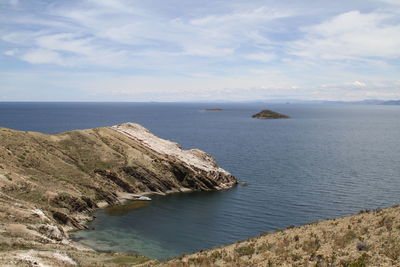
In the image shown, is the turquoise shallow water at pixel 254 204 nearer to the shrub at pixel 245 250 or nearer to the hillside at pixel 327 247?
the shrub at pixel 245 250

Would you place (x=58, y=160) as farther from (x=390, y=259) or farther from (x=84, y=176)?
(x=390, y=259)

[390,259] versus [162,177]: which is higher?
[390,259]

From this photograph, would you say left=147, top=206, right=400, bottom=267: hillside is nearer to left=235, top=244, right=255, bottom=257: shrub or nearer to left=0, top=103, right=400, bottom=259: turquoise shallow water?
left=235, top=244, right=255, bottom=257: shrub

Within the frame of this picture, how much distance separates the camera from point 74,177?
6575cm

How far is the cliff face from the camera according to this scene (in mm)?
40000

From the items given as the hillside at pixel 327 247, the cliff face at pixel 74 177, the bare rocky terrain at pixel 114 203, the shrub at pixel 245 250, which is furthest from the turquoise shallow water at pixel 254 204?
the hillside at pixel 327 247

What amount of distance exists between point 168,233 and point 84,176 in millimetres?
25414

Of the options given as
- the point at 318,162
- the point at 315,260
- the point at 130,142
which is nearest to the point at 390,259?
the point at 315,260

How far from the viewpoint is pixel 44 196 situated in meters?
53.8

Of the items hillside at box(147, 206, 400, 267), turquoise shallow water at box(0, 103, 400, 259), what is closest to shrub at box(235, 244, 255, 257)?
hillside at box(147, 206, 400, 267)

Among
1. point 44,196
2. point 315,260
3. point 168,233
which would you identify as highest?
point 315,260

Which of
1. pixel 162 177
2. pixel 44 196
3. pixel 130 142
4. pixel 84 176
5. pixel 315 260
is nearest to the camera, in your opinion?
pixel 315 260

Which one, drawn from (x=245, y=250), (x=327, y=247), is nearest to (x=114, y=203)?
(x=245, y=250)

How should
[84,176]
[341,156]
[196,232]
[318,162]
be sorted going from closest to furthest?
[196,232], [84,176], [318,162], [341,156]
